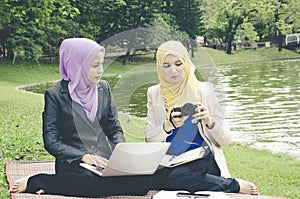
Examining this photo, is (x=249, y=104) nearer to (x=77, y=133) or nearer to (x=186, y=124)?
(x=186, y=124)

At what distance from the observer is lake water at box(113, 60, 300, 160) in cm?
293

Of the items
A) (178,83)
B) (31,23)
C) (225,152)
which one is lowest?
(225,152)

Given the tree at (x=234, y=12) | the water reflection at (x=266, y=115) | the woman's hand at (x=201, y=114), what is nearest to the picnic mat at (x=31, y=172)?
the woman's hand at (x=201, y=114)

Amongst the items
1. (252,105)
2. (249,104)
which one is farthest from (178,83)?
(249,104)

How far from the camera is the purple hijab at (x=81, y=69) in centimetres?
302

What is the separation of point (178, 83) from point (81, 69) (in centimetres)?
56

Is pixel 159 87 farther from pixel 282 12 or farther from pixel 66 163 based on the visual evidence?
Answer: pixel 282 12

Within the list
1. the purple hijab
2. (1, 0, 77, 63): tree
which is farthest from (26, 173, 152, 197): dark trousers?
(1, 0, 77, 63): tree

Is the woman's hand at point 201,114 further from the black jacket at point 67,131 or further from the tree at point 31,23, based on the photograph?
the tree at point 31,23

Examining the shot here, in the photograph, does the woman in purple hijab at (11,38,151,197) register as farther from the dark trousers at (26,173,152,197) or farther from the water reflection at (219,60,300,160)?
the water reflection at (219,60,300,160)

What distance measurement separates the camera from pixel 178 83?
3051 millimetres

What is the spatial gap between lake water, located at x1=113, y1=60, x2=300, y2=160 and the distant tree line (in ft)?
0.64

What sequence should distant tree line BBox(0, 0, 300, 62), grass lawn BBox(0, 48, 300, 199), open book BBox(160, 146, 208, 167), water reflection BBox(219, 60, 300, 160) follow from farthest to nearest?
water reflection BBox(219, 60, 300, 160), distant tree line BBox(0, 0, 300, 62), grass lawn BBox(0, 48, 300, 199), open book BBox(160, 146, 208, 167)

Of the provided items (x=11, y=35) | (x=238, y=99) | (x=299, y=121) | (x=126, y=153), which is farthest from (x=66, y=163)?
(x=11, y=35)
